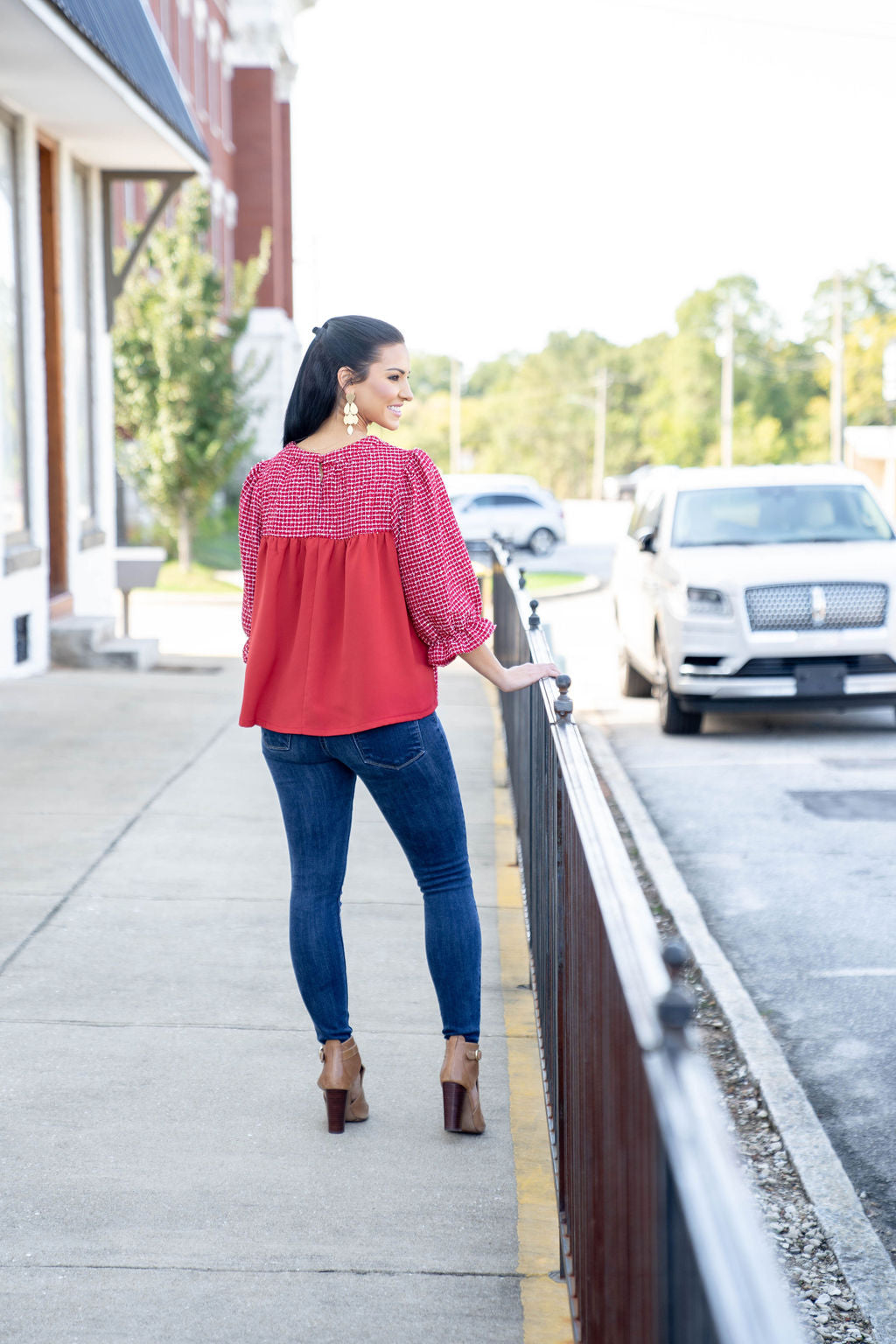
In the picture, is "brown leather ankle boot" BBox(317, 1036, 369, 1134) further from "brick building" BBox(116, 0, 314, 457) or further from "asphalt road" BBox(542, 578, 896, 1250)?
"brick building" BBox(116, 0, 314, 457)

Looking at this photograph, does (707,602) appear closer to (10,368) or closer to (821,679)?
(821,679)

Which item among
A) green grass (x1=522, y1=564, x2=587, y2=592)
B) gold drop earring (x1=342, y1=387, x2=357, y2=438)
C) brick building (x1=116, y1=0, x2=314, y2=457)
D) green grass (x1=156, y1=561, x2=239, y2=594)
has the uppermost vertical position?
brick building (x1=116, y1=0, x2=314, y2=457)

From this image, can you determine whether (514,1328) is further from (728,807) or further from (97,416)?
(97,416)

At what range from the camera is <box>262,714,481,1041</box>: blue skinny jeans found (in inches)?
136

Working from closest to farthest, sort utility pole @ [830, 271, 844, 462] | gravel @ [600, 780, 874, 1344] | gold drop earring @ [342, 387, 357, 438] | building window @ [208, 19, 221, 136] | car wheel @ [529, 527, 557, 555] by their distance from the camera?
gravel @ [600, 780, 874, 1344]
gold drop earring @ [342, 387, 357, 438]
building window @ [208, 19, 221, 136]
car wheel @ [529, 527, 557, 555]
utility pole @ [830, 271, 844, 462]

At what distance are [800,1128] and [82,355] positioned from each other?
11905 millimetres

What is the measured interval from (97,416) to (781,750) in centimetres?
792

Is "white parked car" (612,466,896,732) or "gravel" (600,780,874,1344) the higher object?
"white parked car" (612,466,896,732)

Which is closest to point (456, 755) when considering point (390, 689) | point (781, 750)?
point (781, 750)

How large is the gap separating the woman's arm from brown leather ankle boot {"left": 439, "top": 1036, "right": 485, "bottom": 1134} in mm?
837

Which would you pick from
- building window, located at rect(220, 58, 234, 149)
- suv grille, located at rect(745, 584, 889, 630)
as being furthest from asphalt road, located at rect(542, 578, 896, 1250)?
building window, located at rect(220, 58, 234, 149)

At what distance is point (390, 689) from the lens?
338cm

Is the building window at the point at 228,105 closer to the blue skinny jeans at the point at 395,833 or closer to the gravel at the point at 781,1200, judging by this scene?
the gravel at the point at 781,1200

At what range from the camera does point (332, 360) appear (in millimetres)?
3451
